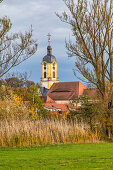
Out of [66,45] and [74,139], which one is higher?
[66,45]

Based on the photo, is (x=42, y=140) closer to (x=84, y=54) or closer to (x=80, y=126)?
(x=80, y=126)

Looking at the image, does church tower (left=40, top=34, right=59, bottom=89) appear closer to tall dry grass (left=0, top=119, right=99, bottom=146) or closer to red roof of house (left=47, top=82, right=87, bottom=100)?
red roof of house (left=47, top=82, right=87, bottom=100)

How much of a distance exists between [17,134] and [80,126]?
3529 millimetres

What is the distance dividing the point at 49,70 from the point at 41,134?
118986mm

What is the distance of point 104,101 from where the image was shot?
15.4 m

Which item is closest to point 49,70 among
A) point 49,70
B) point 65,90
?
point 49,70

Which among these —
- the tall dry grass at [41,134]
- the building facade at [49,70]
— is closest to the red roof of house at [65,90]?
the building facade at [49,70]

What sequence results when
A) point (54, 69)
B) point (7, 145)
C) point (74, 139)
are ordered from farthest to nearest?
1. point (54, 69)
2. point (74, 139)
3. point (7, 145)

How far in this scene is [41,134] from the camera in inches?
536

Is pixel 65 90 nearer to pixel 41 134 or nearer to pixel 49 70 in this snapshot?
pixel 49 70

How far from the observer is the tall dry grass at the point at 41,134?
1328 cm

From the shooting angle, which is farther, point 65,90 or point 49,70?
point 49,70

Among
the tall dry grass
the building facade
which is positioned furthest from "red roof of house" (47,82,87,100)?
the tall dry grass

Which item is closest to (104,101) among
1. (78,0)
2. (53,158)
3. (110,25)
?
(110,25)
